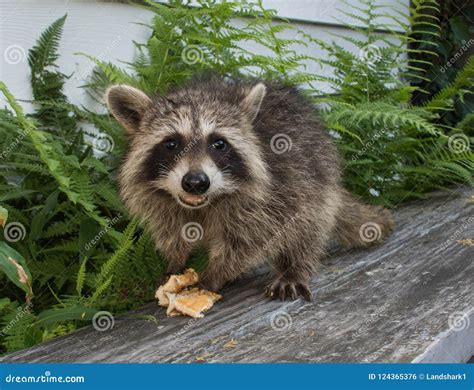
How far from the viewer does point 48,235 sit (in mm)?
3279

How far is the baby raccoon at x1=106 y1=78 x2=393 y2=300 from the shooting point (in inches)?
114

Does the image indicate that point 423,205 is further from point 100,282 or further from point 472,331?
point 100,282

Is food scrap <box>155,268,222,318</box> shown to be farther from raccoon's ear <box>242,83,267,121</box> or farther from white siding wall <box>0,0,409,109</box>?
white siding wall <box>0,0,409,109</box>

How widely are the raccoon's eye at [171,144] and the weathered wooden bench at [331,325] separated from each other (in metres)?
0.76

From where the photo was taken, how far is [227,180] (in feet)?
9.48

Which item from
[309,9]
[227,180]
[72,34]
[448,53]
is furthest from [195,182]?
[448,53]

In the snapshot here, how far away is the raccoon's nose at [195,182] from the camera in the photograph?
2.66 meters

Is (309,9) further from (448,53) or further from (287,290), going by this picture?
(287,290)

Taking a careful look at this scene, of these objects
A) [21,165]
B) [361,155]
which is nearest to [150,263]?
[21,165]

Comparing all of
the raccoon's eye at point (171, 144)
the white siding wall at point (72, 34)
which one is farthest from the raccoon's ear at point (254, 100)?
the white siding wall at point (72, 34)

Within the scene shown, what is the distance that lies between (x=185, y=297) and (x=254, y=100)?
1021 mm

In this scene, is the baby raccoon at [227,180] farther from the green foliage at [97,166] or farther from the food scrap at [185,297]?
the green foliage at [97,166]

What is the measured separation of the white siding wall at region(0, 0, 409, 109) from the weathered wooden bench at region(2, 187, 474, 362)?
157 centimetres

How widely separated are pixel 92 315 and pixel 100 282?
21cm
